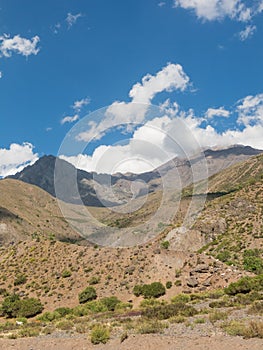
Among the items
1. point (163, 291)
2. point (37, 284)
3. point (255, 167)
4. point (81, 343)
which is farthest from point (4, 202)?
point (81, 343)

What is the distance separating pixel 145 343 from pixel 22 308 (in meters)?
26.6

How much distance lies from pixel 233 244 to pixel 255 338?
50685 millimetres

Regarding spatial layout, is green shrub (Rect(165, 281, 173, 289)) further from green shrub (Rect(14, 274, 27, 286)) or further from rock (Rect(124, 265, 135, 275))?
green shrub (Rect(14, 274, 27, 286))

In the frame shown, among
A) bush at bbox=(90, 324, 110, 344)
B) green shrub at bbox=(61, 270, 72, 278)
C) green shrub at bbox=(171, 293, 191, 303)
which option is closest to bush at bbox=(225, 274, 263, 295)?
green shrub at bbox=(171, 293, 191, 303)

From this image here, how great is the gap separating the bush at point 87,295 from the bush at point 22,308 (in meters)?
4.78

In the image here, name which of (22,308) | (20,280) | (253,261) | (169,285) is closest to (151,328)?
(169,285)

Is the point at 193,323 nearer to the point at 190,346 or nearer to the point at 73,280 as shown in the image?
the point at 190,346

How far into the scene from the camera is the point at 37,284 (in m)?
45.5

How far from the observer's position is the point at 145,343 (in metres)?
15.3

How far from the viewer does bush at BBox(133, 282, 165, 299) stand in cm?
3700

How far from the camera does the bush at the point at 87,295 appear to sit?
3903 centimetres

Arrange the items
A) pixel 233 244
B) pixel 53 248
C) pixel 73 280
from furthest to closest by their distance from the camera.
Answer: pixel 233 244
pixel 53 248
pixel 73 280

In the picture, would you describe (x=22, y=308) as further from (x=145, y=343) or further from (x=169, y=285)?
(x=145, y=343)

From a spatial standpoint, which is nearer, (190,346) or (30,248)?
(190,346)
